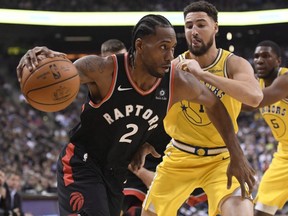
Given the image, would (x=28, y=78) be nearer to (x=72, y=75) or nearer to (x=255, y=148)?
(x=72, y=75)

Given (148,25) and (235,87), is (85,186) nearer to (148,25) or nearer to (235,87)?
(148,25)

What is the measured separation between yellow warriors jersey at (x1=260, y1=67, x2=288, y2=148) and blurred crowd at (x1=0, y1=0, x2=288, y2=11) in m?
16.0

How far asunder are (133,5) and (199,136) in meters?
18.4

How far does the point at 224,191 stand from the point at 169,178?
527 millimetres

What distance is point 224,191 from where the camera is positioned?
4508 mm

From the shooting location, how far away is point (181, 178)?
15.8 feet

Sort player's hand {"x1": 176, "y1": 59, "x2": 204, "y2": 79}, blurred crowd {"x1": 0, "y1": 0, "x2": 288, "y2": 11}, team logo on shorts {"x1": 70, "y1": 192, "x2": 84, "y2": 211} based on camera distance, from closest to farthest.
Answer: team logo on shorts {"x1": 70, "y1": 192, "x2": 84, "y2": 211} < player's hand {"x1": 176, "y1": 59, "x2": 204, "y2": 79} < blurred crowd {"x1": 0, "y1": 0, "x2": 288, "y2": 11}

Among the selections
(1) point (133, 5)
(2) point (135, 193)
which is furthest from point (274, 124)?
(1) point (133, 5)

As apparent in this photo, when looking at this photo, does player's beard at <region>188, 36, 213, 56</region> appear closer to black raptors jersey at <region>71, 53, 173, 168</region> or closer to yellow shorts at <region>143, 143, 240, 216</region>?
yellow shorts at <region>143, 143, 240, 216</region>

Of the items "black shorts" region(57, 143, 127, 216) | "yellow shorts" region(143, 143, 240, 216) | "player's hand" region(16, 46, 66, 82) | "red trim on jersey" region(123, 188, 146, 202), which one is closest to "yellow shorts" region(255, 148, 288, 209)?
"red trim on jersey" region(123, 188, 146, 202)

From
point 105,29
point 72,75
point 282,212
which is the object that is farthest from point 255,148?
point 72,75

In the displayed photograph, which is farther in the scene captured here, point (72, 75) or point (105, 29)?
point (105, 29)

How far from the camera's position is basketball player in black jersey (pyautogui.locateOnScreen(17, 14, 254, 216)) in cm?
371

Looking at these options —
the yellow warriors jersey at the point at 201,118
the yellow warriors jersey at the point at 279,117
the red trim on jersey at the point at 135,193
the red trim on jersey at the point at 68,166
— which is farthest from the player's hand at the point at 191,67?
the yellow warriors jersey at the point at 279,117
